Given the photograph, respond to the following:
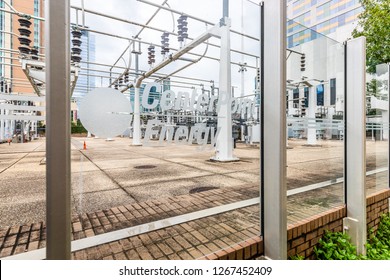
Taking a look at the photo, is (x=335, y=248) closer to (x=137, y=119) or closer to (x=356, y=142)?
(x=356, y=142)

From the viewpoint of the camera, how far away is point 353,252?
238 centimetres

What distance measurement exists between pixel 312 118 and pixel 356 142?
1.75ft

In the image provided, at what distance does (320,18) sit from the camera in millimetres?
8586

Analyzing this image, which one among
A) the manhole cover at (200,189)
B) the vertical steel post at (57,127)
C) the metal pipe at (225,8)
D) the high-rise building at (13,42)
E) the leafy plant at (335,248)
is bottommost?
the leafy plant at (335,248)

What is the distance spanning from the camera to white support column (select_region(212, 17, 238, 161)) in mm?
2342

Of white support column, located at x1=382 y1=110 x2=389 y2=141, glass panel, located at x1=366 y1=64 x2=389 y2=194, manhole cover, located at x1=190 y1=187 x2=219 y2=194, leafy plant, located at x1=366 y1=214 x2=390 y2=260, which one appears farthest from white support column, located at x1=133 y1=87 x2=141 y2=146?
white support column, located at x1=382 y1=110 x2=389 y2=141

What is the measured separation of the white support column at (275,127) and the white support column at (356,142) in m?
1.34

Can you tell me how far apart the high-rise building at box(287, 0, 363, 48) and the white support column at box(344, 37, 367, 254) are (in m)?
0.66

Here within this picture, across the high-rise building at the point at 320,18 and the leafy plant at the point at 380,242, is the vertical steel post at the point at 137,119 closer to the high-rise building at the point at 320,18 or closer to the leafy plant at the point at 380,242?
the high-rise building at the point at 320,18

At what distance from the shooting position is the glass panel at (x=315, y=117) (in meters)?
2.55

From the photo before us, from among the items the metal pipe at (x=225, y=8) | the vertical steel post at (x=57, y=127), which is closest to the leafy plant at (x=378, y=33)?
the metal pipe at (x=225, y=8)

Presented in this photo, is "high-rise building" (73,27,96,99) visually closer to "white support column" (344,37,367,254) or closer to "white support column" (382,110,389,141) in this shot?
"white support column" (344,37,367,254)
